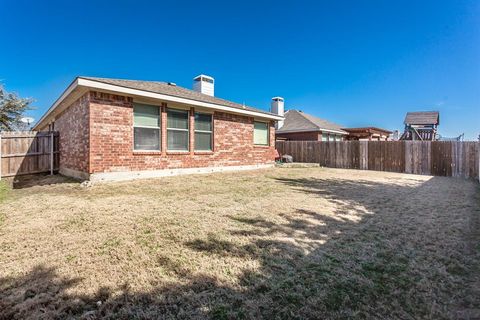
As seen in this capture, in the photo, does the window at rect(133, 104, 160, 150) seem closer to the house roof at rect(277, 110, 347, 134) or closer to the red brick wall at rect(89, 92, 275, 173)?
the red brick wall at rect(89, 92, 275, 173)

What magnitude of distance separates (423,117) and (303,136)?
10558mm

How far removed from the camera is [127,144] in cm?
759

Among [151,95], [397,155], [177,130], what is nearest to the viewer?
[151,95]

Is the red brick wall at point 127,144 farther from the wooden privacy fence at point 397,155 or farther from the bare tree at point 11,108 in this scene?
the bare tree at point 11,108

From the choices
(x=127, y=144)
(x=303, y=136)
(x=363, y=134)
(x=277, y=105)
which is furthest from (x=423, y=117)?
(x=127, y=144)

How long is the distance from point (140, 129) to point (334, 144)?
41.3 feet

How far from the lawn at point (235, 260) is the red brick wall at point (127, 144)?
2455 millimetres

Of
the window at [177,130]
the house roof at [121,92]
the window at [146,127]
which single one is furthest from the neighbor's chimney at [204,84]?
the window at [146,127]

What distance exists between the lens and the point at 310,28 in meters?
14.9

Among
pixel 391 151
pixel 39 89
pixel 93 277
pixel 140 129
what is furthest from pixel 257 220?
pixel 39 89

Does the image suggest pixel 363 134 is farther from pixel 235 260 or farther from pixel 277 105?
pixel 235 260

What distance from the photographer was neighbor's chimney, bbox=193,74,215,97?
14.1 metres

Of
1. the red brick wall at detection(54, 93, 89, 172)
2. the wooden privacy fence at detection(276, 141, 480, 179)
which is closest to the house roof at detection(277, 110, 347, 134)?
the wooden privacy fence at detection(276, 141, 480, 179)

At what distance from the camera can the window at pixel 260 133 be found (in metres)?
12.4
